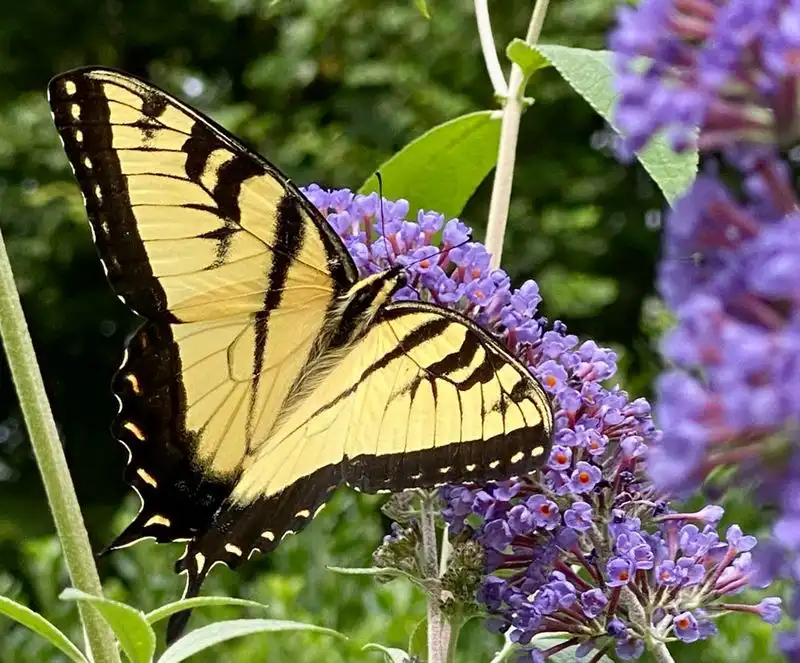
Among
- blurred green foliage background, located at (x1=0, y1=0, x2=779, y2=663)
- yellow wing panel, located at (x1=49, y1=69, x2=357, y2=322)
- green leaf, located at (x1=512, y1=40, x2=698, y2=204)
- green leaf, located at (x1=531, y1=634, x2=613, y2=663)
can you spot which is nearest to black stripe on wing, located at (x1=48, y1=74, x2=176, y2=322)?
yellow wing panel, located at (x1=49, y1=69, x2=357, y2=322)

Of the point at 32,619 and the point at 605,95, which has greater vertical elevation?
the point at 605,95

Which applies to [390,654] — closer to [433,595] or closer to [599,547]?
[433,595]

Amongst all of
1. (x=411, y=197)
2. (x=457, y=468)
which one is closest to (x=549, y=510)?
(x=457, y=468)

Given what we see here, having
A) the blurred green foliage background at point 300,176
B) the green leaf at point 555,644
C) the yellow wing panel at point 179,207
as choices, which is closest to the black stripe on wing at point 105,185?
the yellow wing panel at point 179,207

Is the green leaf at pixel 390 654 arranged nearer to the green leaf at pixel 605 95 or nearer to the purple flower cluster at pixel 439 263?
the purple flower cluster at pixel 439 263

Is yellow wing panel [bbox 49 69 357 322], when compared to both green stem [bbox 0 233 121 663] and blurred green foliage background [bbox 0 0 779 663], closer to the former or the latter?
green stem [bbox 0 233 121 663]

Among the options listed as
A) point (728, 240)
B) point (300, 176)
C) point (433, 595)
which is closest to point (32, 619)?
point (433, 595)

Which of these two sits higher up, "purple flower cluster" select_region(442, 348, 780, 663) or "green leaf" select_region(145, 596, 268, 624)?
"purple flower cluster" select_region(442, 348, 780, 663)
